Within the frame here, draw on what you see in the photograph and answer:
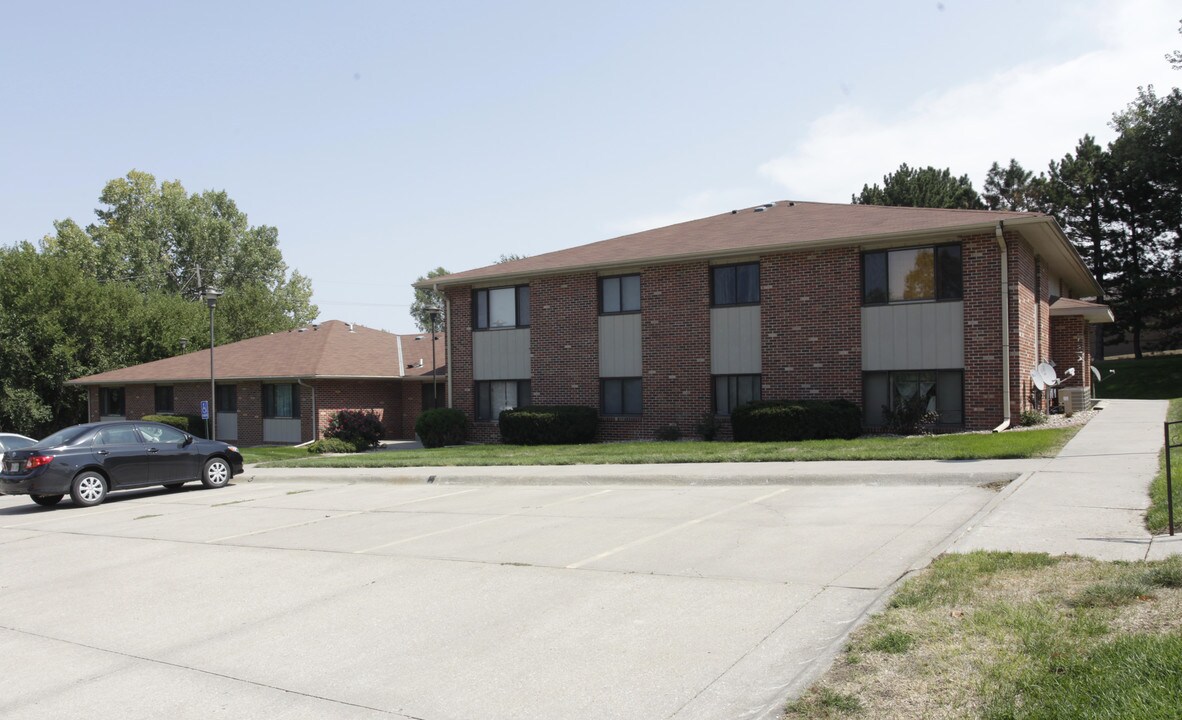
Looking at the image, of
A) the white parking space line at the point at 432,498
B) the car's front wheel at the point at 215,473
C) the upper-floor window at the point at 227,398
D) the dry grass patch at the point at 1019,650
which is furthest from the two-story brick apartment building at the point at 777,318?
the dry grass patch at the point at 1019,650

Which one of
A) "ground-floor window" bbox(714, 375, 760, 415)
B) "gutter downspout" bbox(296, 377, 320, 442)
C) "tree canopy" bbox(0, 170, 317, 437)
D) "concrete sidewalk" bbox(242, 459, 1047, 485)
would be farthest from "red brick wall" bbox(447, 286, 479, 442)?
"tree canopy" bbox(0, 170, 317, 437)

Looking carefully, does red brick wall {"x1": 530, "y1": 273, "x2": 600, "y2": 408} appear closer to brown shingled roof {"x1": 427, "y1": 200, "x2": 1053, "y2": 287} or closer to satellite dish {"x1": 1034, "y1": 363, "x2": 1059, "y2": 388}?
brown shingled roof {"x1": 427, "y1": 200, "x2": 1053, "y2": 287}

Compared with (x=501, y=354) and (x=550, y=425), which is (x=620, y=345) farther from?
(x=501, y=354)

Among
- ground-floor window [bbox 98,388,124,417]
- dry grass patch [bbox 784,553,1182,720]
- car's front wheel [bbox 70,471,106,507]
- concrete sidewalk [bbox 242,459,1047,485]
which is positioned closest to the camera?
dry grass patch [bbox 784,553,1182,720]

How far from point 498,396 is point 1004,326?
46.9 ft

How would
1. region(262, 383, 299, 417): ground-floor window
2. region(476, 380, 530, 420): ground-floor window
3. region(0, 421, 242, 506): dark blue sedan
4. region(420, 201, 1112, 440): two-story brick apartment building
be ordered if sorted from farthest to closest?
1. region(262, 383, 299, 417): ground-floor window
2. region(476, 380, 530, 420): ground-floor window
3. region(420, 201, 1112, 440): two-story brick apartment building
4. region(0, 421, 242, 506): dark blue sedan

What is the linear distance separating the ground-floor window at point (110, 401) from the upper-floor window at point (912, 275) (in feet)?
109

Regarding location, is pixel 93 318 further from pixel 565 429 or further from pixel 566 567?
pixel 566 567

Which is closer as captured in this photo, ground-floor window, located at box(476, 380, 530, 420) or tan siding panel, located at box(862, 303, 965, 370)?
tan siding panel, located at box(862, 303, 965, 370)

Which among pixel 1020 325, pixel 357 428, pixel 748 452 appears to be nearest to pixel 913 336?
pixel 1020 325

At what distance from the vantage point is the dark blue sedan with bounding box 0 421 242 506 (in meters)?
15.7

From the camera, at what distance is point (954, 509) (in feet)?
34.0

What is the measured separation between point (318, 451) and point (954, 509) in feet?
69.8

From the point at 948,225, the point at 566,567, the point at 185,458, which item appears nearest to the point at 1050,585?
the point at 566,567
